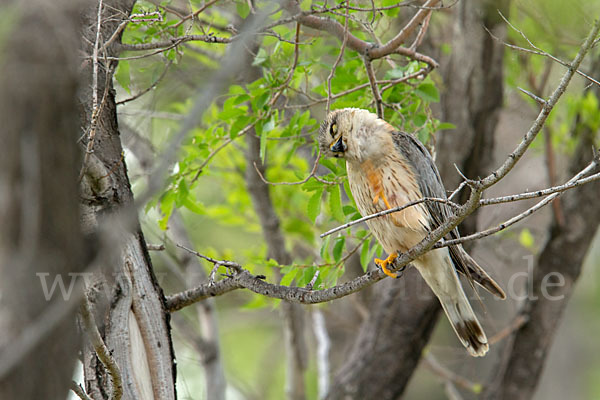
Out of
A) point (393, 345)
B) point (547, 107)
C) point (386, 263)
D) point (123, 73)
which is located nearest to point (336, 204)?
point (386, 263)

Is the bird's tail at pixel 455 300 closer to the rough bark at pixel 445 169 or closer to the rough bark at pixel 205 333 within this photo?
the rough bark at pixel 445 169

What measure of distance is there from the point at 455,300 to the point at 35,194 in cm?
293

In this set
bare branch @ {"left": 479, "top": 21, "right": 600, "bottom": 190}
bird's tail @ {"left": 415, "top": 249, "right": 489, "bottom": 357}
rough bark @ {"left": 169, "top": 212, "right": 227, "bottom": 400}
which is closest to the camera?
bare branch @ {"left": 479, "top": 21, "right": 600, "bottom": 190}

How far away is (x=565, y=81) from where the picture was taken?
2.10 metres

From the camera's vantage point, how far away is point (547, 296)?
539cm

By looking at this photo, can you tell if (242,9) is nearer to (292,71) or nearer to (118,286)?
(292,71)

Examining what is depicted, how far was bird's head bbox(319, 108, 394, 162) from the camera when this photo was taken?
3621 mm

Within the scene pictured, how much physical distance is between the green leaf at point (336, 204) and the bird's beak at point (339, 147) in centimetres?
21

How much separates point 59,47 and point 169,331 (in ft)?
5.66

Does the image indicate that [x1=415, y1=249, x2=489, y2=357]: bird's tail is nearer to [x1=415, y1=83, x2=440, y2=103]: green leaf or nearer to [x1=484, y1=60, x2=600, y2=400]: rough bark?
[x1=415, y1=83, x2=440, y2=103]: green leaf

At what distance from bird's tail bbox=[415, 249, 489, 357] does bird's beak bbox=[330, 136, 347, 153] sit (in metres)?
0.80

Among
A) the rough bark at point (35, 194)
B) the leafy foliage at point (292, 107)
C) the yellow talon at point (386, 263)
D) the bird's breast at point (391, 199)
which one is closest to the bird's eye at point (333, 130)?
the leafy foliage at point (292, 107)

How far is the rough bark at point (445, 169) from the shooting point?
5.20 meters

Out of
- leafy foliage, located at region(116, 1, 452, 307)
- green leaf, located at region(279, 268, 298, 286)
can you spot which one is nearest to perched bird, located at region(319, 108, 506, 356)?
leafy foliage, located at region(116, 1, 452, 307)
